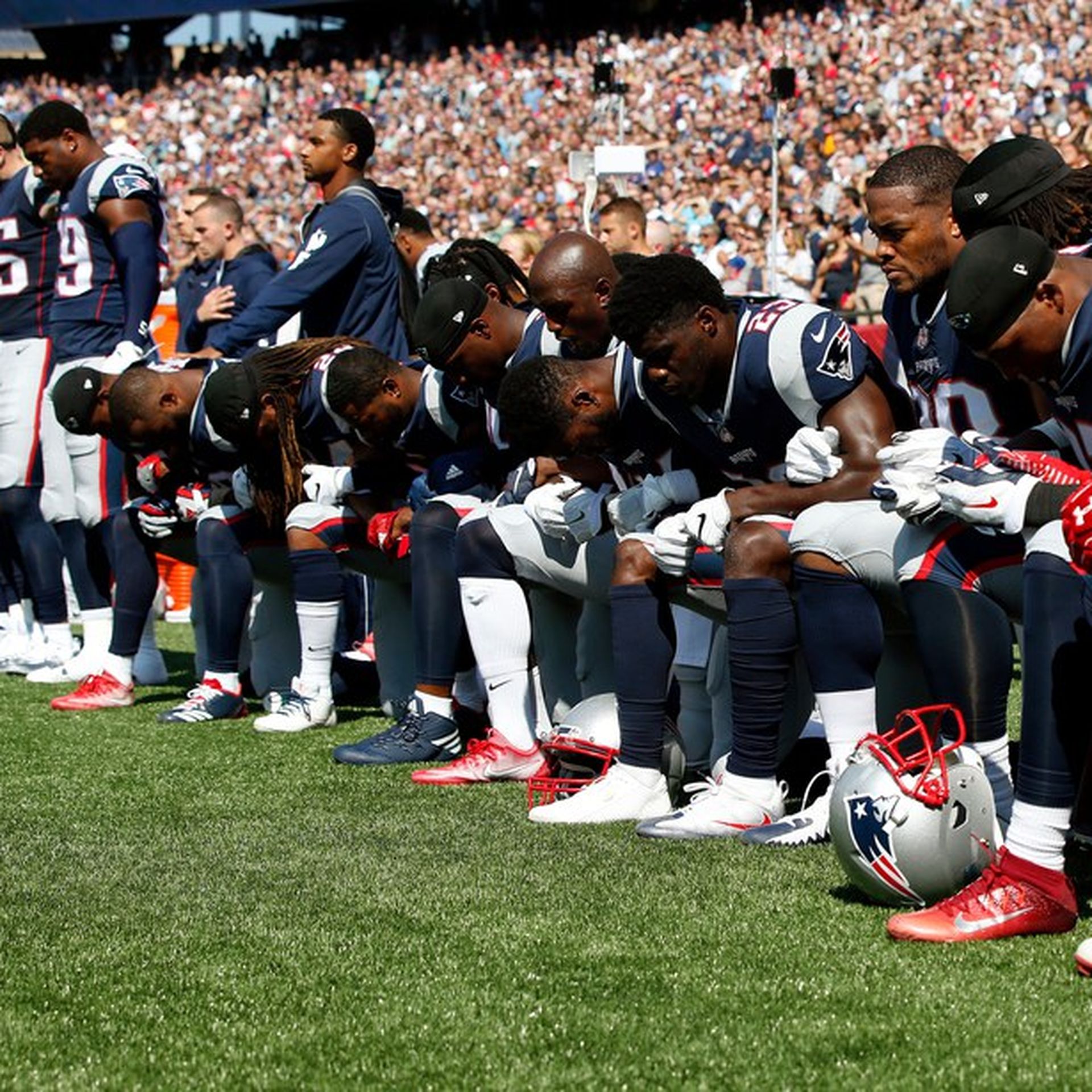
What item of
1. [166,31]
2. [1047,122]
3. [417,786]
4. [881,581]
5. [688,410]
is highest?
[166,31]

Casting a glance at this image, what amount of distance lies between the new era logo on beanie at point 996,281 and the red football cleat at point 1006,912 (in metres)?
0.98

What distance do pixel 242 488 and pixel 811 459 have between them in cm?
301

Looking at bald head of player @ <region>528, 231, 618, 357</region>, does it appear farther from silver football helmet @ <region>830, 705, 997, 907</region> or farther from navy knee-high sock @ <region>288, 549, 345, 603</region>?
silver football helmet @ <region>830, 705, 997, 907</region>

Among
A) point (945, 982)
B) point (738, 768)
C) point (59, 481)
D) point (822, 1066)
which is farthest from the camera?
point (59, 481)

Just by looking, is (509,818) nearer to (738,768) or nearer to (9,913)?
(738,768)

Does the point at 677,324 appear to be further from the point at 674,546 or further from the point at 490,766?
the point at 490,766

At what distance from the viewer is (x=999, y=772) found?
3.80 metres

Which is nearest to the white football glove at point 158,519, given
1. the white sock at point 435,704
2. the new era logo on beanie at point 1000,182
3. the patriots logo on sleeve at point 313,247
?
the patriots logo on sleeve at point 313,247

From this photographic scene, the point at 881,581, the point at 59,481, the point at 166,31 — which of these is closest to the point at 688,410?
the point at 881,581

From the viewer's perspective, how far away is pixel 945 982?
9.75 feet

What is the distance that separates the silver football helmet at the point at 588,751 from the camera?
4719 millimetres

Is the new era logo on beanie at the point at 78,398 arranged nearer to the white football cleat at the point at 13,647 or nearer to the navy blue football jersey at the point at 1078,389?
the white football cleat at the point at 13,647

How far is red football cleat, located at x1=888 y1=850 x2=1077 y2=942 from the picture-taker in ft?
10.6

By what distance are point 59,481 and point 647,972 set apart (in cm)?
547
